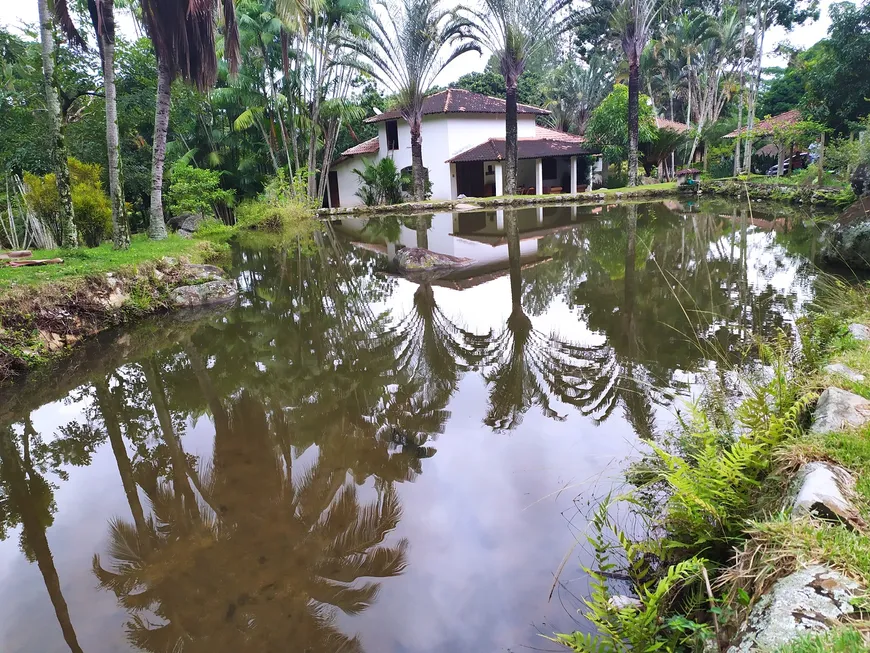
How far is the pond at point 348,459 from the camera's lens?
2965 mm

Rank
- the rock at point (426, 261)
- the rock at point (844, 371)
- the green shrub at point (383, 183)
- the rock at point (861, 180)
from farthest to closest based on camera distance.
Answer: the green shrub at point (383, 183) < the rock at point (861, 180) < the rock at point (426, 261) < the rock at point (844, 371)

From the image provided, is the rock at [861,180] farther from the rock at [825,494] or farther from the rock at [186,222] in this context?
the rock at [186,222]

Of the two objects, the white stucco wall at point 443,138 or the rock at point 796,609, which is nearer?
the rock at point 796,609

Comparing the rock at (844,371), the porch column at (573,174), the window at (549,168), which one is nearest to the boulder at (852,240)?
the rock at (844,371)

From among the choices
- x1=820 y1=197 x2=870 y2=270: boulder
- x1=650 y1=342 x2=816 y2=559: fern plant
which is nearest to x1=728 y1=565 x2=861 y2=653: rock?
x1=650 y1=342 x2=816 y2=559: fern plant

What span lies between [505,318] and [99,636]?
6.29 metres

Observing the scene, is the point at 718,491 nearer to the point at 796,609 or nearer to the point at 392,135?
the point at 796,609

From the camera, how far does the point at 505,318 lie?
8.17m

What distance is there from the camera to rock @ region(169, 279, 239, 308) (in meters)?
10.1

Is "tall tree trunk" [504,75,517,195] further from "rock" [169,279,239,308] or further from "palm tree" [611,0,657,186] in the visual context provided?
"rock" [169,279,239,308]

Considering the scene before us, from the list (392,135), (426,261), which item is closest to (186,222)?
(426,261)

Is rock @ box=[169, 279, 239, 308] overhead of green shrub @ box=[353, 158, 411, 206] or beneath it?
beneath

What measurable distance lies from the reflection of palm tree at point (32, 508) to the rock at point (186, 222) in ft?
55.6

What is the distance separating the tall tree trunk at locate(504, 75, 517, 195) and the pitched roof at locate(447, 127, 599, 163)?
180 centimetres
